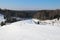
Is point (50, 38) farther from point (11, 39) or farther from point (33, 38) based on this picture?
point (11, 39)

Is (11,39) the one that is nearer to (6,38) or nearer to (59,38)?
(6,38)

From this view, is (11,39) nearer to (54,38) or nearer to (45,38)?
(45,38)

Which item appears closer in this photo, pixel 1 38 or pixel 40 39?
pixel 40 39

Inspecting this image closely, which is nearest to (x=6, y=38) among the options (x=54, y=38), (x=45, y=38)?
(x=45, y=38)

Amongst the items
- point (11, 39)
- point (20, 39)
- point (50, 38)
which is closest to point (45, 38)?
point (50, 38)

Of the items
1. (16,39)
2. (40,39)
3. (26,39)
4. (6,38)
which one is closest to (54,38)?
(40,39)

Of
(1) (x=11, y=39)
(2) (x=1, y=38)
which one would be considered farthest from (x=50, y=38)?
(2) (x=1, y=38)

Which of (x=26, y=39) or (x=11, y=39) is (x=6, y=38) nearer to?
(x=11, y=39)
